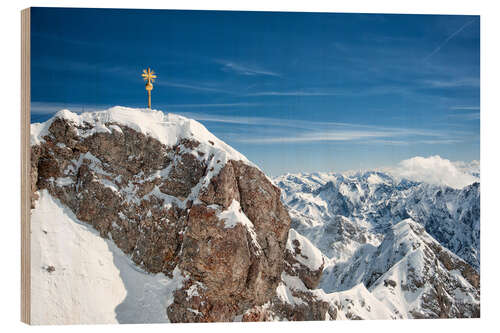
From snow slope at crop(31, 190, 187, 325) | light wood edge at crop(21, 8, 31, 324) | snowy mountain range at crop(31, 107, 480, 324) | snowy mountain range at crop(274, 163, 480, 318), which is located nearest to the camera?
light wood edge at crop(21, 8, 31, 324)

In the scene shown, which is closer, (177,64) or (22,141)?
(22,141)

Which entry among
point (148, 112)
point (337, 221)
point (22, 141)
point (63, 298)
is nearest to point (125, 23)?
point (148, 112)

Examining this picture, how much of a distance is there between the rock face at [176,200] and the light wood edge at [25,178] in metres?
1.70

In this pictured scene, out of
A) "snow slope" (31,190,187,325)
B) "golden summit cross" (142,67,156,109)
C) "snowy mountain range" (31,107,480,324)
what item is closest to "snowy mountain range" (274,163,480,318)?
"snowy mountain range" (31,107,480,324)

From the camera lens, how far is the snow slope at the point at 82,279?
1148cm

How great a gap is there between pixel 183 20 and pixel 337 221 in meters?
78.8

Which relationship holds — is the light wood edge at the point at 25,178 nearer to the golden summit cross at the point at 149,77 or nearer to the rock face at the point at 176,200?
the rock face at the point at 176,200

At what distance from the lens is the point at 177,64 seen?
42.2ft

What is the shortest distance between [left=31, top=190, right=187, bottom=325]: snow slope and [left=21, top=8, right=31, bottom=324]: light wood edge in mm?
285

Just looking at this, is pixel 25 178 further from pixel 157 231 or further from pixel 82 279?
pixel 157 231

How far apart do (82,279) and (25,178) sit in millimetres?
4019

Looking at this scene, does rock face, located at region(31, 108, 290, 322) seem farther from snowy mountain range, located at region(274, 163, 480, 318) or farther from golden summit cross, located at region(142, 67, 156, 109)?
snowy mountain range, located at region(274, 163, 480, 318)

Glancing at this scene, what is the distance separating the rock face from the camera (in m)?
12.8
